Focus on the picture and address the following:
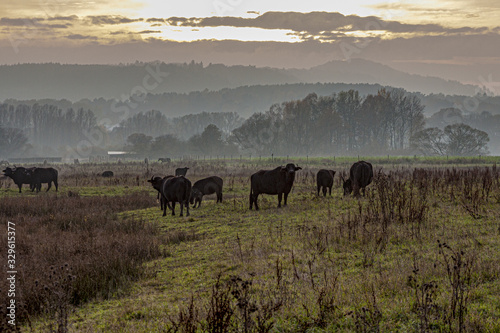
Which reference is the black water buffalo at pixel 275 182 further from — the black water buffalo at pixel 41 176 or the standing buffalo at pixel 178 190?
the black water buffalo at pixel 41 176

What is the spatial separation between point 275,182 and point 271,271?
1081 cm

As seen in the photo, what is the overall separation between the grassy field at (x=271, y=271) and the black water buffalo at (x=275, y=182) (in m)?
1.16

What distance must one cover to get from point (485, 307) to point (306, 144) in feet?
335

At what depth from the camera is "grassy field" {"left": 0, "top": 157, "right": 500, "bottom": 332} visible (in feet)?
21.9

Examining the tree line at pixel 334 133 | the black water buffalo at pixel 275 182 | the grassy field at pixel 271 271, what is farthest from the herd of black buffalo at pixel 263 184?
the tree line at pixel 334 133

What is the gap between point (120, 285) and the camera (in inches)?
406

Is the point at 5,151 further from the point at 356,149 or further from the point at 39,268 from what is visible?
the point at 39,268

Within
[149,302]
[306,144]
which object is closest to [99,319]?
[149,302]

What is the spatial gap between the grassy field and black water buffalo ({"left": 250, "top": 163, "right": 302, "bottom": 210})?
116 cm

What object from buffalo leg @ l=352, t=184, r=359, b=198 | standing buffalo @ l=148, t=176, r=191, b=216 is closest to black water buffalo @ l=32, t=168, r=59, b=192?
standing buffalo @ l=148, t=176, r=191, b=216

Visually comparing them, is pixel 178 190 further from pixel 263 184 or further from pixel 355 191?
pixel 355 191

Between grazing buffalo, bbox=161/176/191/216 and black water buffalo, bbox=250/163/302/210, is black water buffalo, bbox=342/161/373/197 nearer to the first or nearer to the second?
black water buffalo, bbox=250/163/302/210

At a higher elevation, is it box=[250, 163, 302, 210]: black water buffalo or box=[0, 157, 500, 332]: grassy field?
box=[250, 163, 302, 210]: black water buffalo

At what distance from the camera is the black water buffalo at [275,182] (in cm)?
2022
